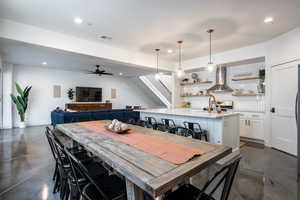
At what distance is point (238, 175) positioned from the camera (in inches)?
94.7

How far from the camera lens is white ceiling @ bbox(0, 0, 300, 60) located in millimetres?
2471

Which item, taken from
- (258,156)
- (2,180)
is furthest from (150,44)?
(2,180)

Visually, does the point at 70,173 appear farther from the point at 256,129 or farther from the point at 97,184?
the point at 256,129

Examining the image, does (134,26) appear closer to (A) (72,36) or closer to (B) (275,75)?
(A) (72,36)

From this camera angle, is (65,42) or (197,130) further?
(65,42)

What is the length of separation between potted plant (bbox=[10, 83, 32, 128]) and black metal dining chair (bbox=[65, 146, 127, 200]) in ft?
21.5

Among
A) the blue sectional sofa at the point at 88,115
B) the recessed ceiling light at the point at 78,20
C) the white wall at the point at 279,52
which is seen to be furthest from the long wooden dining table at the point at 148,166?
the white wall at the point at 279,52

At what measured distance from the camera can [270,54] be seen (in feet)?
12.9

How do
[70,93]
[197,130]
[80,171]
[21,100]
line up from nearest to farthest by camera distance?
[80,171] < [197,130] < [21,100] < [70,93]

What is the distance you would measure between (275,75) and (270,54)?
23.2 inches

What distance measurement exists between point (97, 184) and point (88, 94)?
298 inches

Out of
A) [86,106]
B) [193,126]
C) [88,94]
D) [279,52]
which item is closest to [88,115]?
[193,126]

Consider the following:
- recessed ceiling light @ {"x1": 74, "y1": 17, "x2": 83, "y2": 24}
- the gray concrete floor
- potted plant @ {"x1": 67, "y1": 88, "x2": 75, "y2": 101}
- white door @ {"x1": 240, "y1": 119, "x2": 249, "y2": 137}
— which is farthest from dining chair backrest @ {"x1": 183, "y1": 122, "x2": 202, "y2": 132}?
potted plant @ {"x1": 67, "y1": 88, "x2": 75, "y2": 101}

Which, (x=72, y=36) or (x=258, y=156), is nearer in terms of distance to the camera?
(x=258, y=156)
